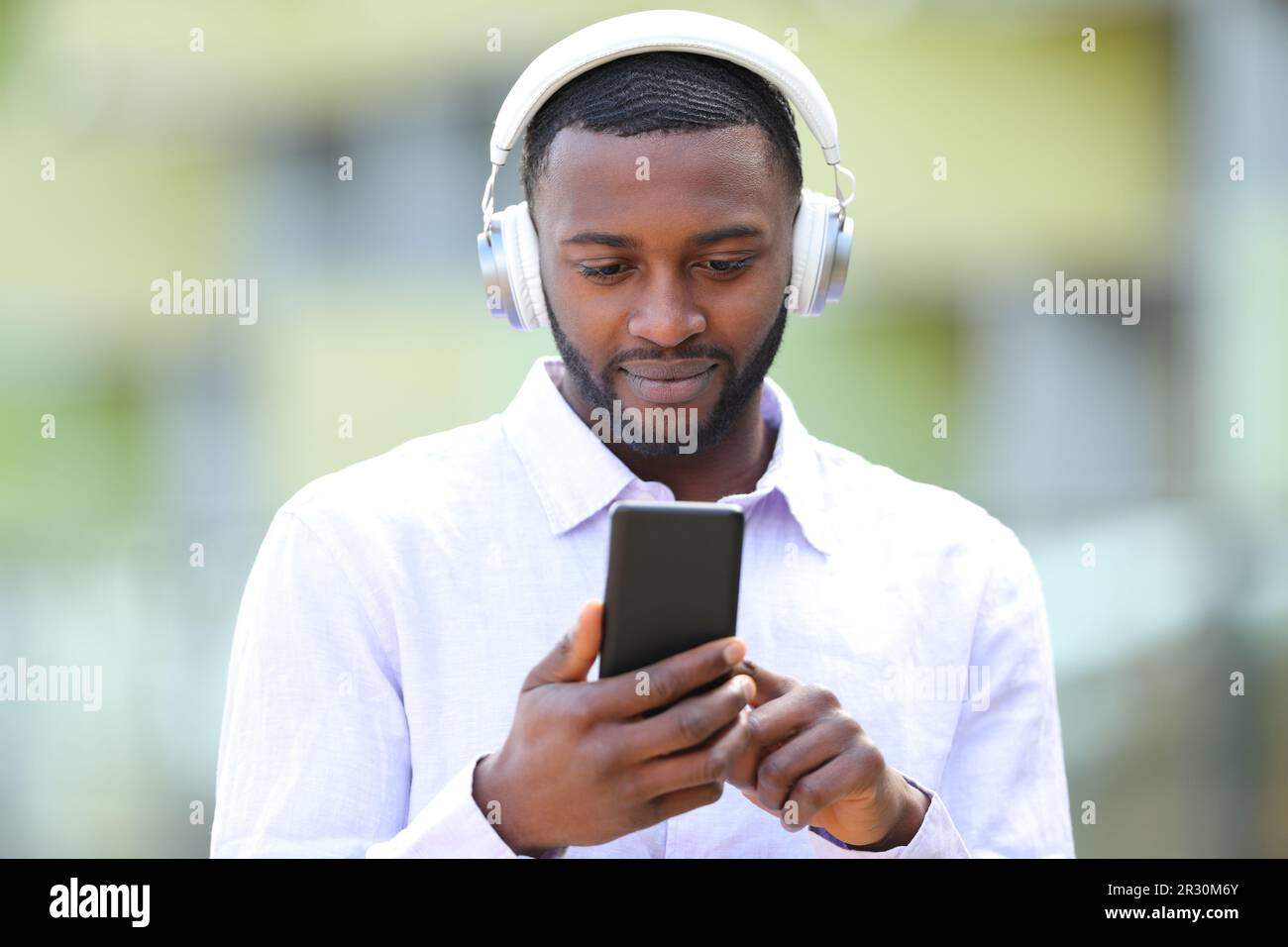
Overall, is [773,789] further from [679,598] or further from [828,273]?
[828,273]

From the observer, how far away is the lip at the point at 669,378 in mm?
1919

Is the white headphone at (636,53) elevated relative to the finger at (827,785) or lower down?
elevated

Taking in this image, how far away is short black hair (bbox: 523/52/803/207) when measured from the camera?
1911 mm

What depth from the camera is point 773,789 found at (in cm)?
154

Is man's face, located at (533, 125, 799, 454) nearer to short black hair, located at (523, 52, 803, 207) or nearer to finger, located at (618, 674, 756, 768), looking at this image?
short black hair, located at (523, 52, 803, 207)

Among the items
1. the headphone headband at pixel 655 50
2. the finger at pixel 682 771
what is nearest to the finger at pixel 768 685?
the finger at pixel 682 771

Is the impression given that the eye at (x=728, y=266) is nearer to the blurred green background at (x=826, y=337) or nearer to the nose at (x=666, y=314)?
the nose at (x=666, y=314)

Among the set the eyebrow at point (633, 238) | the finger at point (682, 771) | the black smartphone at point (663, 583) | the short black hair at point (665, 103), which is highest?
the short black hair at point (665, 103)

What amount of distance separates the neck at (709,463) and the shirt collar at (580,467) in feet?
0.09

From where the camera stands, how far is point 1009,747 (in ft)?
6.69

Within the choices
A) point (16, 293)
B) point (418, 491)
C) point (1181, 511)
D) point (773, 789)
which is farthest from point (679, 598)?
point (16, 293)

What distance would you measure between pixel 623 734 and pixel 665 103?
0.85m

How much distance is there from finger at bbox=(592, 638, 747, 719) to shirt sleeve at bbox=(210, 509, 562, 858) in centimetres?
41

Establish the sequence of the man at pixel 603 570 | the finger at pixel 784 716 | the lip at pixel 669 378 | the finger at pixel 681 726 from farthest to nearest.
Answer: the lip at pixel 669 378
the man at pixel 603 570
the finger at pixel 784 716
the finger at pixel 681 726
